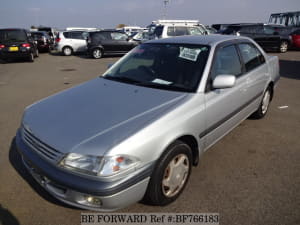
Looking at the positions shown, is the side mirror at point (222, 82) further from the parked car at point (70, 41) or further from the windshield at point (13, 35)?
the parked car at point (70, 41)

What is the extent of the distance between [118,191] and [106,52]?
45.6ft

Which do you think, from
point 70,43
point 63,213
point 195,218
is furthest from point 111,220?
point 70,43

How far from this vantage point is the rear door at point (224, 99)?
272cm

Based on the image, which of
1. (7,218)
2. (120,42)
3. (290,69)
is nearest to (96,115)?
(7,218)

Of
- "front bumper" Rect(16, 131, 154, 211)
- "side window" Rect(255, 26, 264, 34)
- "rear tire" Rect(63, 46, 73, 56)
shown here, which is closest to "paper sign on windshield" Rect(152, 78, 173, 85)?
"front bumper" Rect(16, 131, 154, 211)

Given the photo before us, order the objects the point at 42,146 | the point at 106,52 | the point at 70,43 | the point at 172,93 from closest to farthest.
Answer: the point at 42,146
the point at 172,93
the point at 106,52
the point at 70,43

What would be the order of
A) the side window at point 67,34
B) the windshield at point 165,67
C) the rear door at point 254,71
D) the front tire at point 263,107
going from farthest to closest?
the side window at point 67,34
the front tire at point 263,107
the rear door at point 254,71
the windshield at point 165,67

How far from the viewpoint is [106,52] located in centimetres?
1484

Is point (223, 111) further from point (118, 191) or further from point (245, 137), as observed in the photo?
point (118, 191)

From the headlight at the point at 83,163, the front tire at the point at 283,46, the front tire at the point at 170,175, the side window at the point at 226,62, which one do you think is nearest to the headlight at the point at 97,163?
the headlight at the point at 83,163

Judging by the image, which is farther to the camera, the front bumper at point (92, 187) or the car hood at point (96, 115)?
the car hood at point (96, 115)

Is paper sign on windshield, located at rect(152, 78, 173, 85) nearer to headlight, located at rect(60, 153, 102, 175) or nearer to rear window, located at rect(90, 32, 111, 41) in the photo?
headlight, located at rect(60, 153, 102, 175)

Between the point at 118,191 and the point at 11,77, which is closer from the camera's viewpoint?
the point at 118,191

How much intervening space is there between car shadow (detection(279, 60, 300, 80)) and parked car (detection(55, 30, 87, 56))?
12.3 m
